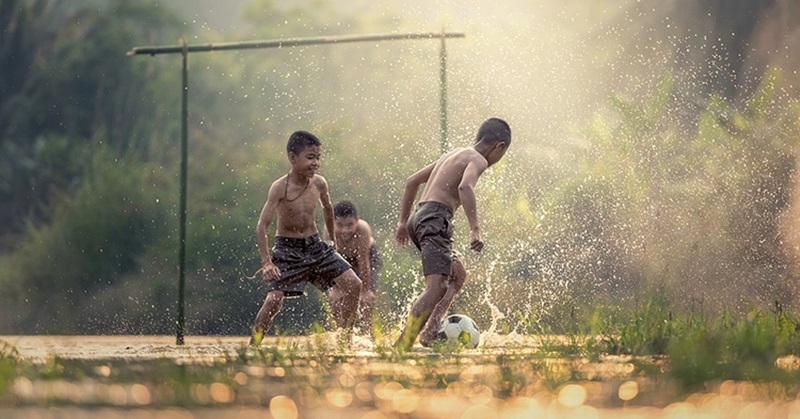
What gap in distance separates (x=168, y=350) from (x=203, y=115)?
4308 centimetres

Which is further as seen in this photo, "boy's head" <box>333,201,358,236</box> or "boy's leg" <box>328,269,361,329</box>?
"boy's head" <box>333,201,358,236</box>

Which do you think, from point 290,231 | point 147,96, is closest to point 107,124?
point 147,96

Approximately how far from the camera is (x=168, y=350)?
1131 cm

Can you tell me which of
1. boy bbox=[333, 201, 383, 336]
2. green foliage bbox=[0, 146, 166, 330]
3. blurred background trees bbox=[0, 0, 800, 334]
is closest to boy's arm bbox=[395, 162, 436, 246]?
blurred background trees bbox=[0, 0, 800, 334]

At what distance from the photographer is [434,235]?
37.2ft

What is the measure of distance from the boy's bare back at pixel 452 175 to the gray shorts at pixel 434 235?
5cm

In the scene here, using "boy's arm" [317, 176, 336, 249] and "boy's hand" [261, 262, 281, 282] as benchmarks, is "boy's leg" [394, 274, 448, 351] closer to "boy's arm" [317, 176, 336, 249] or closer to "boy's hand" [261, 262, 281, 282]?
"boy's hand" [261, 262, 281, 282]

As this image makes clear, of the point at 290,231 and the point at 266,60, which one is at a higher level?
the point at 266,60

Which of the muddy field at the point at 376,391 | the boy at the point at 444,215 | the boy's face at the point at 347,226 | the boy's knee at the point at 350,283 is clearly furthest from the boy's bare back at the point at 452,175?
the muddy field at the point at 376,391

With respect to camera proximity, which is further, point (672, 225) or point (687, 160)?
point (687, 160)

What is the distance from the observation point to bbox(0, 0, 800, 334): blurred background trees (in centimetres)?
2169

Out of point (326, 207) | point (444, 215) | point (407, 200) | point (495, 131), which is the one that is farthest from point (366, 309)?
point (495, 131)

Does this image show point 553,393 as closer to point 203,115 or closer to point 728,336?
point 728,336

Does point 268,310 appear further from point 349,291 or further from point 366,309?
point 366,309
